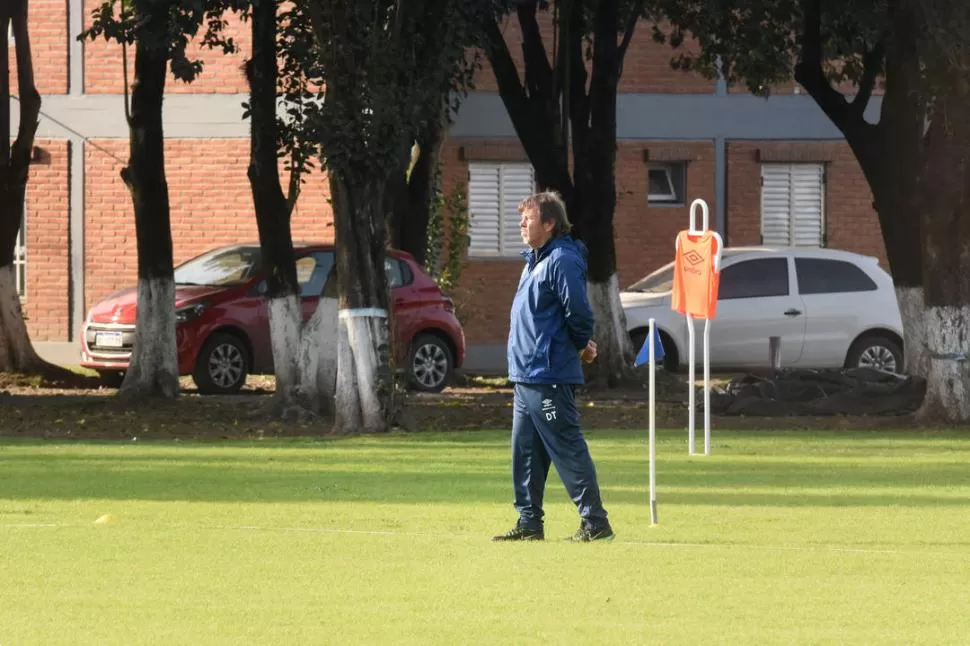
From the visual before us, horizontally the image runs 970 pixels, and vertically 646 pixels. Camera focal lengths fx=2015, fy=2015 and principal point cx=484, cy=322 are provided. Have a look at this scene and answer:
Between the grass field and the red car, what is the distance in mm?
7644

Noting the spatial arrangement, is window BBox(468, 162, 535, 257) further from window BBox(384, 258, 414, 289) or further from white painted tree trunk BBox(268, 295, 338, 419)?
white painted tree trunk BBox(268, 295, 338, 419)

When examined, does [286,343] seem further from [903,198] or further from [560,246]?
[560,246]

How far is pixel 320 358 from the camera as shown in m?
22.0

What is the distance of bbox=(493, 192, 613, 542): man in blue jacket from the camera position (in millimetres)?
10828

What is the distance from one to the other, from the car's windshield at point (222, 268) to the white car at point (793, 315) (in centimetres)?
557

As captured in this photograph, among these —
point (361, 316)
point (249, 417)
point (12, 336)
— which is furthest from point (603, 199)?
point (12, 336)

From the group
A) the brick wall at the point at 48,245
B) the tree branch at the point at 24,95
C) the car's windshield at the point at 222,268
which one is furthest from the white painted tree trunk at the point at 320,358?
the brick wall at the point at 48,245

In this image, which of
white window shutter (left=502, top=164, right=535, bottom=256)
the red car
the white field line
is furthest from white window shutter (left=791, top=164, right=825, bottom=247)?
the white field line

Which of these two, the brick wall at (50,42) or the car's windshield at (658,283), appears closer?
the car's windshield at (658,283)

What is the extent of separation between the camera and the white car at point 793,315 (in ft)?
93.9

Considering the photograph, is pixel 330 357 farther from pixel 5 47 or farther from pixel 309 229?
pixel 309 229

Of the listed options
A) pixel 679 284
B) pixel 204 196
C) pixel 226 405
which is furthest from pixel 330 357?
pixel 204 196

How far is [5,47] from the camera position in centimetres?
2578

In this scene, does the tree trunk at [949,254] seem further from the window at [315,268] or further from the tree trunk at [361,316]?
the window at [315,268]
